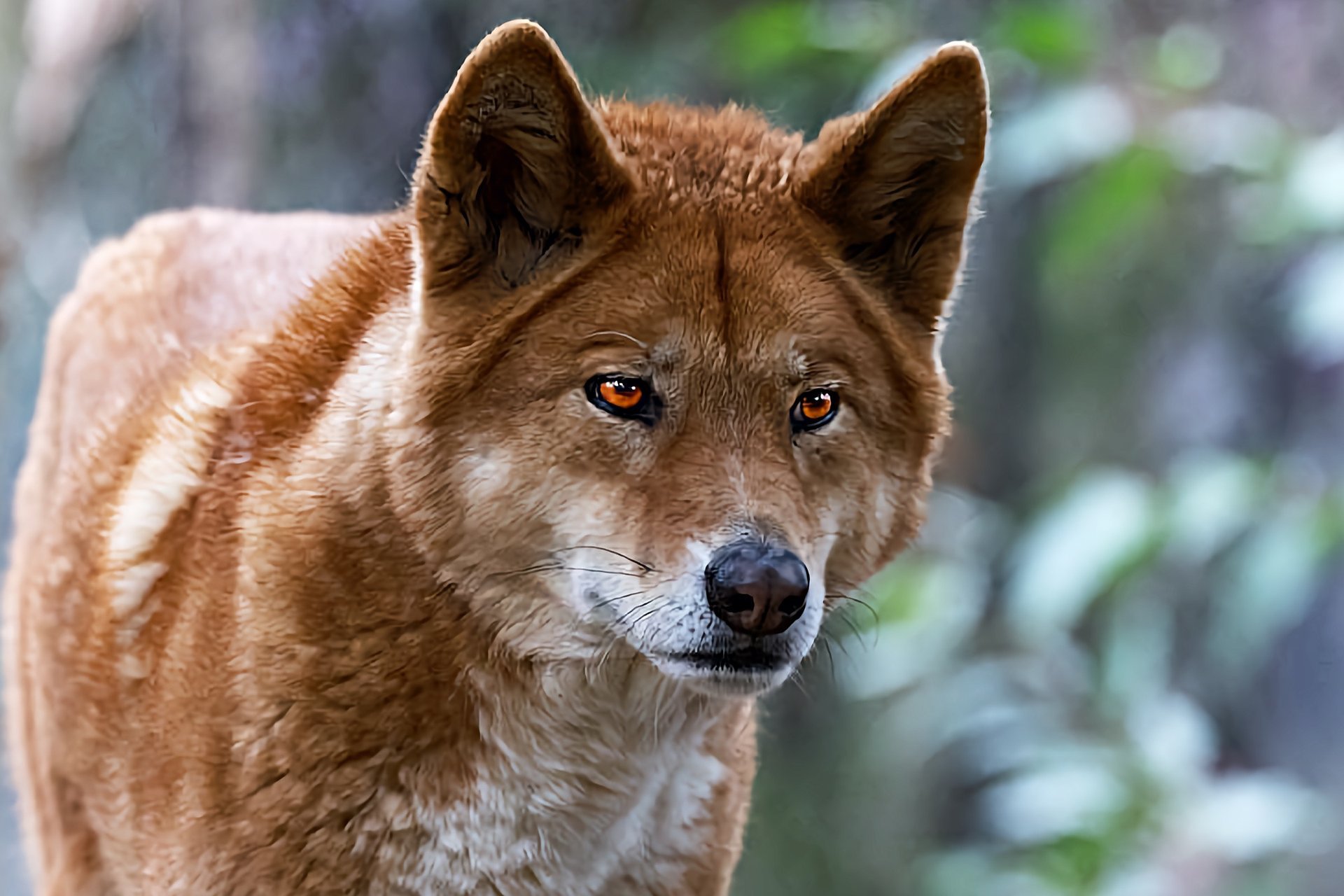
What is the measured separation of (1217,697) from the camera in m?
3.43

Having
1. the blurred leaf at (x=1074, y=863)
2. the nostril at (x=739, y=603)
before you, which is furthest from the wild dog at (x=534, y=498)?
the blurred leaf at (x=1074, y=863)

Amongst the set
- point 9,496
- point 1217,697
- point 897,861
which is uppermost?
point 9,496

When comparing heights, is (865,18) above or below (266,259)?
above

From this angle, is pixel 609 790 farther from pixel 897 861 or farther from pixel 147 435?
pixel 897 861

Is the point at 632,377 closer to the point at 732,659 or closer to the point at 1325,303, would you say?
the point at 732,659

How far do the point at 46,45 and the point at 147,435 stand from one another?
76.4 inches

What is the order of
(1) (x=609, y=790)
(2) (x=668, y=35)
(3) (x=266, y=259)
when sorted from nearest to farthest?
(1) (x=609, y=790) → (3) (x=266, y=259) → (2) (x=668, y=35)

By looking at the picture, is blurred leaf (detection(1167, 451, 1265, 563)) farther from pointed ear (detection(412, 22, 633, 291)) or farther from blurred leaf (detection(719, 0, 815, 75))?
pointed ear (detection(412, 22, 633, 291))

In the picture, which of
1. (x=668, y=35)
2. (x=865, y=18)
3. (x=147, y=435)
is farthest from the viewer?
(x=668, y=35)

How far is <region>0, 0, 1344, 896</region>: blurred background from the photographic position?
270 cm

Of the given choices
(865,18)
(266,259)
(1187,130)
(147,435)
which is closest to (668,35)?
(865,18)

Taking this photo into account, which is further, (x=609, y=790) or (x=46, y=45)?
(x=46, y=45)

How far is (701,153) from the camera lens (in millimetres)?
1663

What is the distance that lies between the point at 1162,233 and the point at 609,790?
2.44 meters
